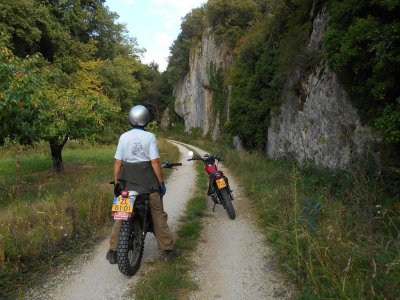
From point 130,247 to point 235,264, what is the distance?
5.02 feet

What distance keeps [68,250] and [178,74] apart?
162 ft

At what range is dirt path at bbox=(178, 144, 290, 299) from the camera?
14.2ft

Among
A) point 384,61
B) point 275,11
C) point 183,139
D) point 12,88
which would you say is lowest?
point 183,139

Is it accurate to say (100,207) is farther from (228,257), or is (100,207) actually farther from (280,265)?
(280,265)

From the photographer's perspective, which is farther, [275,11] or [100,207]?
[275,11]

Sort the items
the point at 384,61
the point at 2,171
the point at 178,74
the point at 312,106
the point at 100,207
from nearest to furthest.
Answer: the point at 384,61 → the point at 100,207 → the point at 312,106 → the point at 2,171 → the point at 178,74

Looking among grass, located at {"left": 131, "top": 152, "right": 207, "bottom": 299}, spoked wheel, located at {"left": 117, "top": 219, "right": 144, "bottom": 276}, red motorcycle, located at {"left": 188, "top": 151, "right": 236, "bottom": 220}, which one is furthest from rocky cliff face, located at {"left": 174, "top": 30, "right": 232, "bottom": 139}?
spoked wheel, located at {"left": 117, "top": 219, "right": 144, "bottom": 276}

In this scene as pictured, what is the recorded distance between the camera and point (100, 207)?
24.1 ft

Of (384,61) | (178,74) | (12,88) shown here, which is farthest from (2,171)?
(178,74)

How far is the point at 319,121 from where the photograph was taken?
10.3 metres

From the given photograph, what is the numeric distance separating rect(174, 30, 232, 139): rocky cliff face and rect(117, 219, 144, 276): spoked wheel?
90.8 feet

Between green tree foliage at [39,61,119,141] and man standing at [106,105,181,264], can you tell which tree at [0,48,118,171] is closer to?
green tree foliage at [39,61,119,141]

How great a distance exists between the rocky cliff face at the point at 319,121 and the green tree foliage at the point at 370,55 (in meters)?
0.67

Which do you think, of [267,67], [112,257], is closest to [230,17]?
[267,67]
